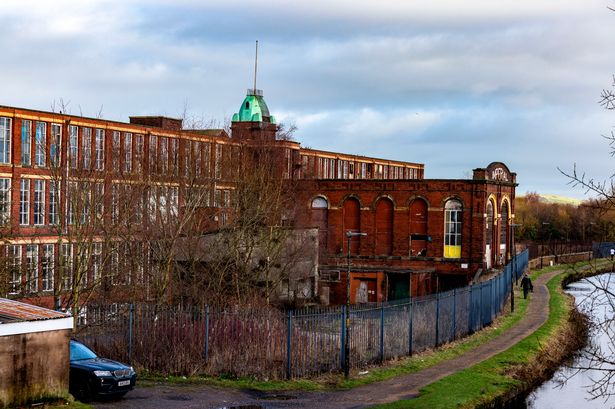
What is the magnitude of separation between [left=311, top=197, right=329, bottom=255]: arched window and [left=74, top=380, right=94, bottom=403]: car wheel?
42.9 m

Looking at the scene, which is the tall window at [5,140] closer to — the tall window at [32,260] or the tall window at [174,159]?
the tall window at [32,260]

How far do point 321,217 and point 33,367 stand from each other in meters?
45.7

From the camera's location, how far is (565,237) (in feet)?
424

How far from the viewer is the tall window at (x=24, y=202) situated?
47281mm

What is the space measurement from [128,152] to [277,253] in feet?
43.5

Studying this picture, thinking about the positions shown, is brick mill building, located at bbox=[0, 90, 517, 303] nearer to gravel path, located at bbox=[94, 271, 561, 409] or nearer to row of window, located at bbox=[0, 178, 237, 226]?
row of window, located at bbox=[0, 178, 237, 226]

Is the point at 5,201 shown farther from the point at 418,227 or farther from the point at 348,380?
the point at 418,227

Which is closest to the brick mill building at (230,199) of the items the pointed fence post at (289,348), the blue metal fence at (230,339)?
the blue metal fence at (230,339)

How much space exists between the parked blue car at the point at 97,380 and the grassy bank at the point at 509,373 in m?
6.76

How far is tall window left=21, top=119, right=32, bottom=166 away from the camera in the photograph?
47.2 m

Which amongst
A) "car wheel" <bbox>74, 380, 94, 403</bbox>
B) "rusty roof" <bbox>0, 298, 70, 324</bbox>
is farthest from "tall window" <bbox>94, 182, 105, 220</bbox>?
"car wheel" <bbox>74, 380, 94, 403</bbox>

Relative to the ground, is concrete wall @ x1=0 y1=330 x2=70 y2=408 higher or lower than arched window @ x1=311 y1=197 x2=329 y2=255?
lower

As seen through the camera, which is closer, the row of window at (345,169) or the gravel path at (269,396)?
the gravel path at (269,396)

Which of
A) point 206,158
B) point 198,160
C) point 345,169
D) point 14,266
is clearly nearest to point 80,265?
point 14,266
